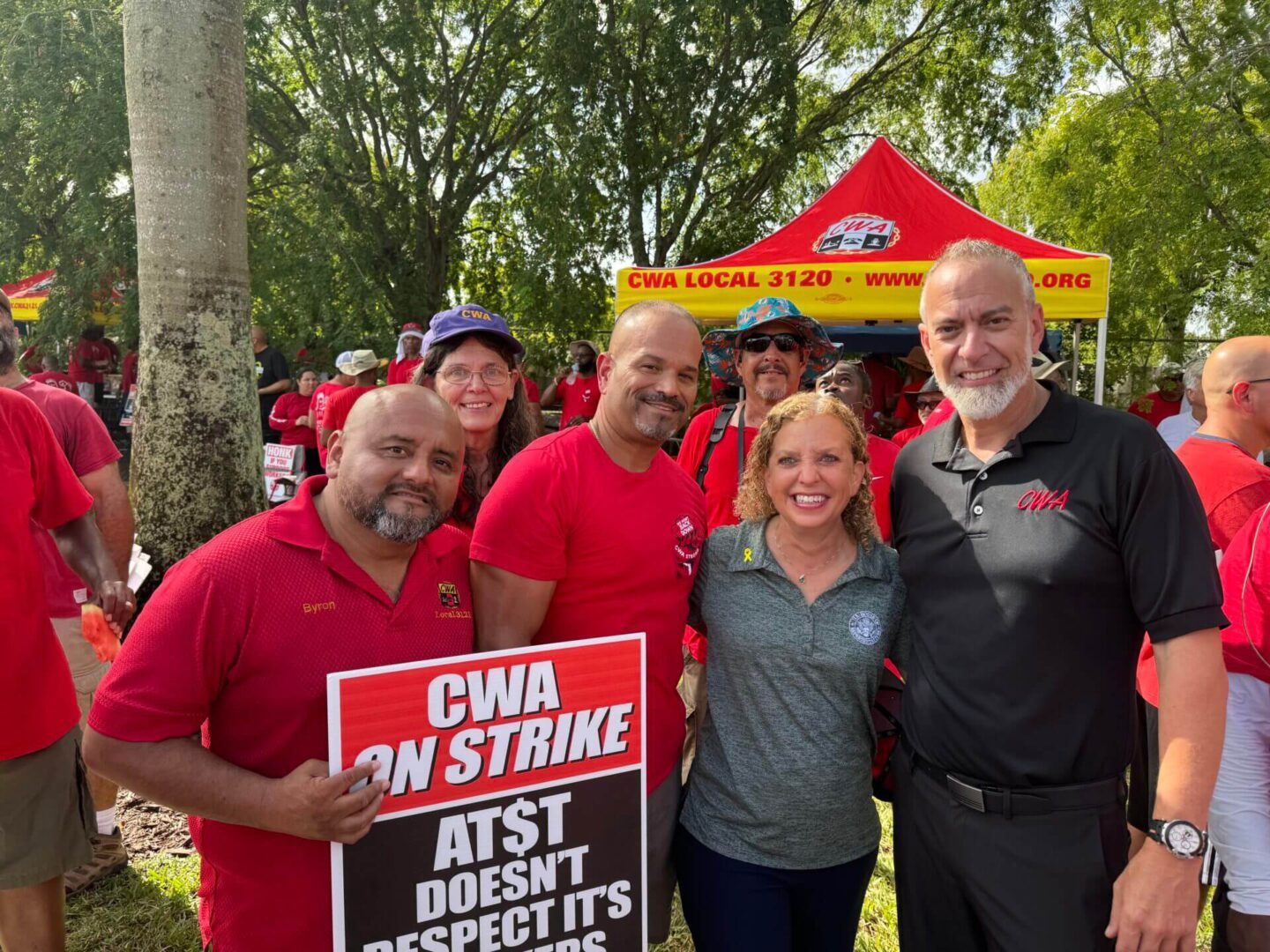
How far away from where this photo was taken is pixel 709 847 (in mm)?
2285

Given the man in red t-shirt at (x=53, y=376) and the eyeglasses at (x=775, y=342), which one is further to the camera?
the man in red t-shirt at (x=53, y=376)

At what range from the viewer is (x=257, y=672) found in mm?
1813

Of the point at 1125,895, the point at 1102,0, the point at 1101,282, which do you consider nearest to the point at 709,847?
the point at 1125,895

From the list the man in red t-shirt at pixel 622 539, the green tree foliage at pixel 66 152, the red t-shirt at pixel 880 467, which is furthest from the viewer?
the green tree foliage at pixel 66 152

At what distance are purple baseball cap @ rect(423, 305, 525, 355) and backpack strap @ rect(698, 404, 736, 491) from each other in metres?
0.97

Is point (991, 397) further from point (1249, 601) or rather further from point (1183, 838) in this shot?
point (1249, 601)

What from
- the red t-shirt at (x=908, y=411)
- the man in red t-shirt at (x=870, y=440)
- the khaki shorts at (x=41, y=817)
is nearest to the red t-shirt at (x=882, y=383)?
the red t-shirt at (x=908, y=411)

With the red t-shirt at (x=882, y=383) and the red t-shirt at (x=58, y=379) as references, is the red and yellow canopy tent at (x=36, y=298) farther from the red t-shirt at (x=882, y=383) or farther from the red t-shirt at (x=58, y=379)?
the red t-shirt at (x=882, y=383)

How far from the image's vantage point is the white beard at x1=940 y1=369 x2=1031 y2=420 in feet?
6.87

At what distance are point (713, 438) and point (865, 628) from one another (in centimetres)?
160

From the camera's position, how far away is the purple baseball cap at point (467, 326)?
3002 mm

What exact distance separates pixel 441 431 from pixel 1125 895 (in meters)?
1.86

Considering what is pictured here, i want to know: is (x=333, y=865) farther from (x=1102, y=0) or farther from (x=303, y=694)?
(x=1102, y=0)

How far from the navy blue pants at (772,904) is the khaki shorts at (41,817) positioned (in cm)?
204
